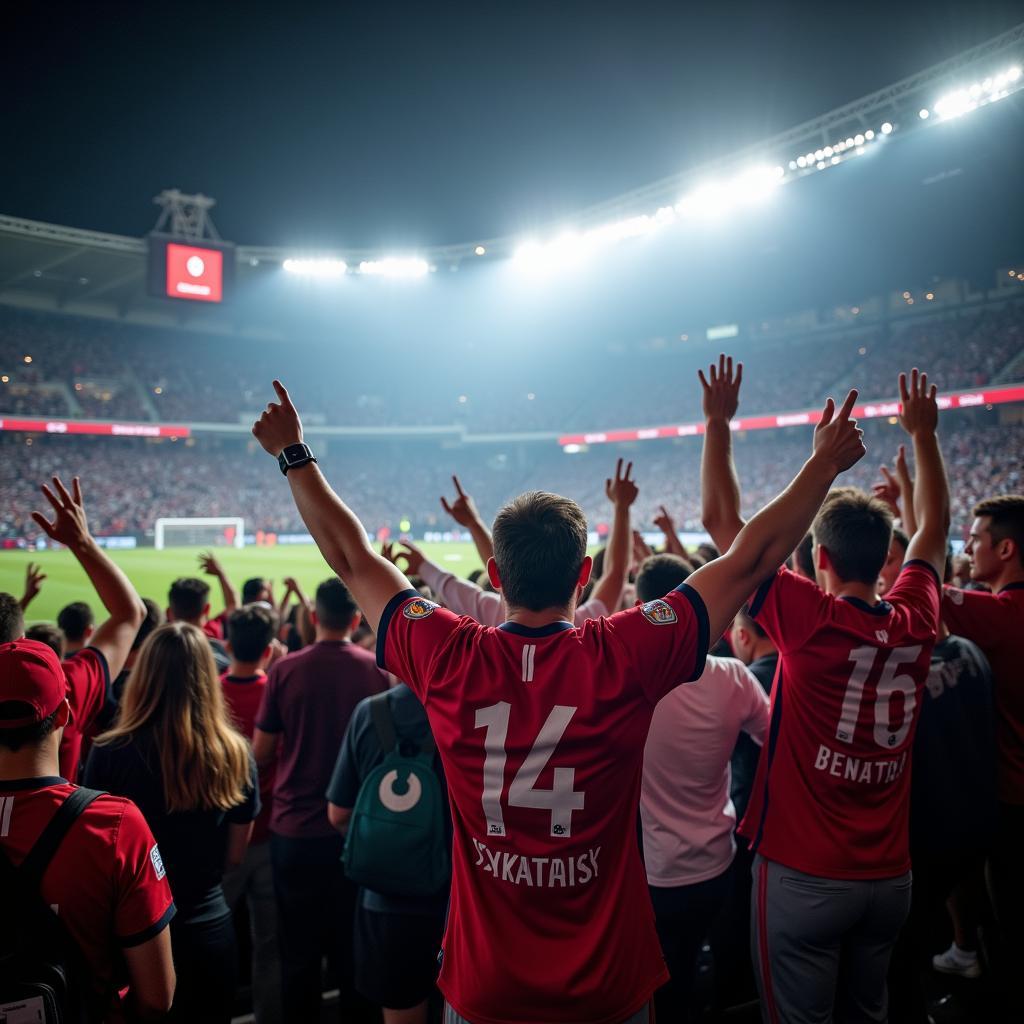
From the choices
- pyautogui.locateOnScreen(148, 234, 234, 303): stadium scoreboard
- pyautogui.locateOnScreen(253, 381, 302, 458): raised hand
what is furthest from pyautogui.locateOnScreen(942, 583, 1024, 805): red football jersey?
pyautogui.locateOnScreen(148, 234, 234, 303): stadium scoreboard

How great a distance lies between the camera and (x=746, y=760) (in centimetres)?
340

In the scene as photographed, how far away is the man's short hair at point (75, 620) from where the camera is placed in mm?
5664

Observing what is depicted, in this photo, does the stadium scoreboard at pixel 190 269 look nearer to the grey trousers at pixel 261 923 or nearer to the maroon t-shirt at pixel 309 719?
the maroon t-shirt at pixel 309 719

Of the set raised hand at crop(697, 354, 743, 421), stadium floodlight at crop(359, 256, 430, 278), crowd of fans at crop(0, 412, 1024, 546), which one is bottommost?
raised hand at crop(697, 354, 743, 421)

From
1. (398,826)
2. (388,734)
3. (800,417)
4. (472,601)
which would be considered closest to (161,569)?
(472,601)

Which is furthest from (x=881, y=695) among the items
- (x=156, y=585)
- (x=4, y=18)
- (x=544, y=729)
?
(x=4, y=18)

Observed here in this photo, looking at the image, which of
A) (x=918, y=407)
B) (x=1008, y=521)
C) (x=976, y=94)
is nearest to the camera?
(x=918, y=407)

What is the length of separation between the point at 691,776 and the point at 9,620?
3575 millimetres

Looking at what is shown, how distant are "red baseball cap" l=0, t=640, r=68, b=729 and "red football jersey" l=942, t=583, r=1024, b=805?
146 inches

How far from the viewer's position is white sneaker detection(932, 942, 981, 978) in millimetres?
4098

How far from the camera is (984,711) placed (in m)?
3.09

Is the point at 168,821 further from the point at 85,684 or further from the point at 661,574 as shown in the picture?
the point at 661,574

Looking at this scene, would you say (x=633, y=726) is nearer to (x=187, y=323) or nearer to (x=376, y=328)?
(x=187, y=323)

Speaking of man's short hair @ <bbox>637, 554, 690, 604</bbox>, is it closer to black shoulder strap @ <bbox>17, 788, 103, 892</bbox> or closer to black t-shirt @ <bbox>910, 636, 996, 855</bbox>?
black t-shirt @ <bbox>910, 636, 996, 855</bbox>
